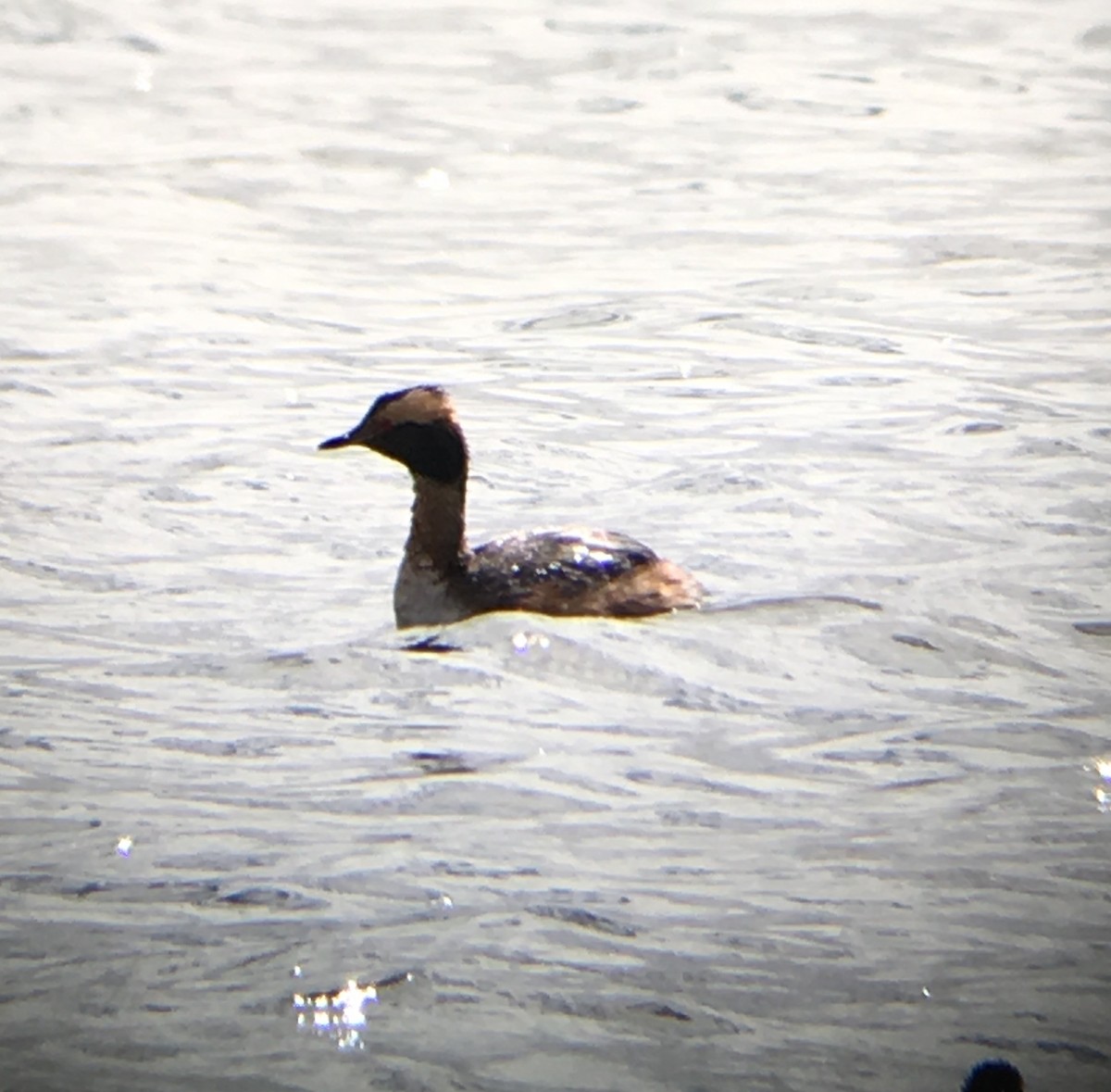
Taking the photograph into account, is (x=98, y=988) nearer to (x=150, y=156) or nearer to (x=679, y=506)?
(x=679, y=506)

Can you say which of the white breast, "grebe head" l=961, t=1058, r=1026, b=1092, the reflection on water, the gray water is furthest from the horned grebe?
"grebe head" l=961, t=1058, r=1026, b=1092

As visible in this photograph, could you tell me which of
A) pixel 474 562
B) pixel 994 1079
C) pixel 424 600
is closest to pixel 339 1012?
pixel 994 1079

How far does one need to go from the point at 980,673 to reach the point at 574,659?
1.63 meters

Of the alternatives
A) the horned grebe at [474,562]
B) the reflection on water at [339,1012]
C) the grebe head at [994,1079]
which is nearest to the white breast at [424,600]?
the horned grebe at [474,562]

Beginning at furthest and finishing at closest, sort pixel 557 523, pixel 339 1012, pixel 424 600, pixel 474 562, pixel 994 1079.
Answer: pixel 557 523
pixel 474 562
pixel 424 600
pixel 339 1012
pixel 994 1079

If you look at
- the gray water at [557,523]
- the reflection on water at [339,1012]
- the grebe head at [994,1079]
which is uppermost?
the grebe head at [994,1079]

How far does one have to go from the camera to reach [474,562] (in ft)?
35.9

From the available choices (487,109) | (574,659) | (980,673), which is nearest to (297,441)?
(574,659)

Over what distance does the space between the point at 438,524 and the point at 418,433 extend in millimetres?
445

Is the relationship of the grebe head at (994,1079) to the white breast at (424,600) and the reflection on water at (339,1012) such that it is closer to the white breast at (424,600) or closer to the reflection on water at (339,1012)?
the reflection on water at (339,1012)

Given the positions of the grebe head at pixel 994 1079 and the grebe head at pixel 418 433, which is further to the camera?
the grebe head at pixel 418 433

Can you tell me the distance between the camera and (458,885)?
7855 mm

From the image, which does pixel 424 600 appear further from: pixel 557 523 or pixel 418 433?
pixel 557 523

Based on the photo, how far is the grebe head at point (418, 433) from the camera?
11.1 meters
